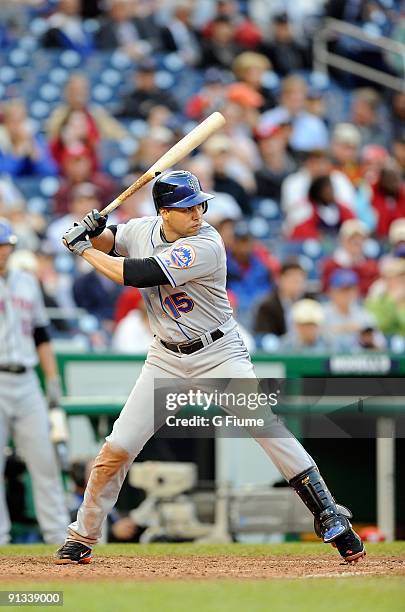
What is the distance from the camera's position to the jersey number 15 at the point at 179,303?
651 cm

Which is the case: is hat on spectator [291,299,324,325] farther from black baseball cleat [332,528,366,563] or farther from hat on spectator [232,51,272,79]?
hat on spectator [232,51,272,79]

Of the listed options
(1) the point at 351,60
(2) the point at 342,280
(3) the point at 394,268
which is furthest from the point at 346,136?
(2) the point at 342,280

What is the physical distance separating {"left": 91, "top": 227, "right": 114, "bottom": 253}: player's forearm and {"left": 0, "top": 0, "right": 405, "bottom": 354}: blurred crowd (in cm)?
311

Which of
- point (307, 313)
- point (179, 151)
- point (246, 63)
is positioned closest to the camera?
point (179, 151)

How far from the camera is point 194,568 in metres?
6.46

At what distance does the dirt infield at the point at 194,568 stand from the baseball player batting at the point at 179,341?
156mm

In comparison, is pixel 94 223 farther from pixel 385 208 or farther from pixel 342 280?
pixel 385 208

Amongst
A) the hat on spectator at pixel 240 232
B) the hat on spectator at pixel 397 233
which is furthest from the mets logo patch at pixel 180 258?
the hat on spectator at pixel 397 233

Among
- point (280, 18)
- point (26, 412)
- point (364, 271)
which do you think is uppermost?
point (280, 18)

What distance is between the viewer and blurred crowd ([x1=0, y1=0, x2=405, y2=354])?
10906 millimetres

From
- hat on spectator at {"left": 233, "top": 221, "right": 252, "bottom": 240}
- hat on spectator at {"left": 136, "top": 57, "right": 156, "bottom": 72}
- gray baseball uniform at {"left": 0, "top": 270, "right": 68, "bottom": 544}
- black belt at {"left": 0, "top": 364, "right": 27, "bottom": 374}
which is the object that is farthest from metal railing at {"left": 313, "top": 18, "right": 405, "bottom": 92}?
black belt at {"left": 0, "top": 364, "right": 27, "bottom": 374}

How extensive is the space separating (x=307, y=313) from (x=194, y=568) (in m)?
4.04

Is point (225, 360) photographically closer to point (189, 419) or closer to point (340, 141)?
point (189, 419)

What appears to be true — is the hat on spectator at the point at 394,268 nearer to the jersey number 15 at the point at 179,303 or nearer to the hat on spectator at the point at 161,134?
the hat on spectator at the point at 161,134
